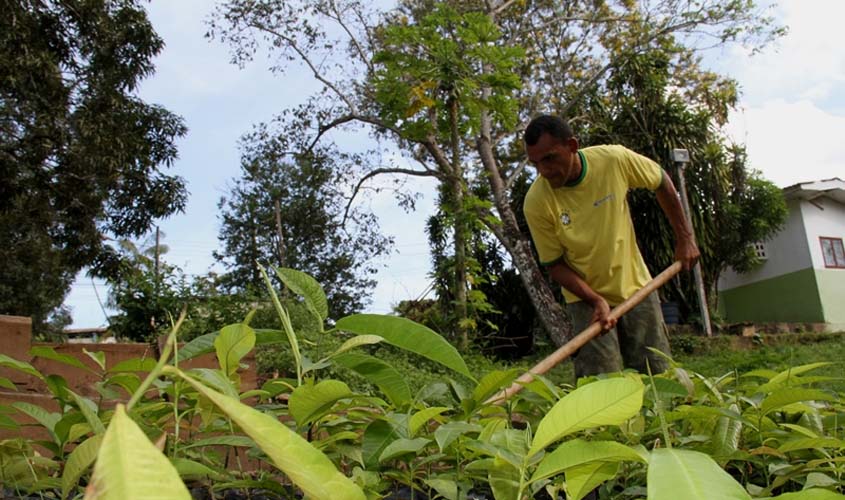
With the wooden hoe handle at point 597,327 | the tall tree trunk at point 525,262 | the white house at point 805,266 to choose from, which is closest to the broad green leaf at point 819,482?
the wooden hoe handle at point 597,327

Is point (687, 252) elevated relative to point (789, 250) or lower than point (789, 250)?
lower

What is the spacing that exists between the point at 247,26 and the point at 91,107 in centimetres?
461

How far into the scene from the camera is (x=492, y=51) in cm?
794

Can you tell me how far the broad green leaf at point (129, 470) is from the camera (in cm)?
26

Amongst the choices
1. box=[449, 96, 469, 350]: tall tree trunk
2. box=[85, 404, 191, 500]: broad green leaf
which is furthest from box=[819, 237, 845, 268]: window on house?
box=[85, 404, 191, 500]: broad green leaf

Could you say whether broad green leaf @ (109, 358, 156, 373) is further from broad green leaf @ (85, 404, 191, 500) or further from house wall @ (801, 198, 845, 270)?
house wall @ (801, 198, 845, 270)

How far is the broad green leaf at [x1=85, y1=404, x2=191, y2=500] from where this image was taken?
0.84 feet

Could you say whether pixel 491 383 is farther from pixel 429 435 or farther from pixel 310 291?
pixel 310 291

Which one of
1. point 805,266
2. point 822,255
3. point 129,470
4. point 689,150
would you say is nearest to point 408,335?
point 129,470

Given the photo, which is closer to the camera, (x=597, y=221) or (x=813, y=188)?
(x=597, y=221)

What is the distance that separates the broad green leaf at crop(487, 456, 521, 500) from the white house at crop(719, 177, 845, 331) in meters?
15.2

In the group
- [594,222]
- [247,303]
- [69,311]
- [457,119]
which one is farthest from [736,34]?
[69,311]

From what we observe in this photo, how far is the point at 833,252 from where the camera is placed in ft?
48.6

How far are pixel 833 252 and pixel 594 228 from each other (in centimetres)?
1433
